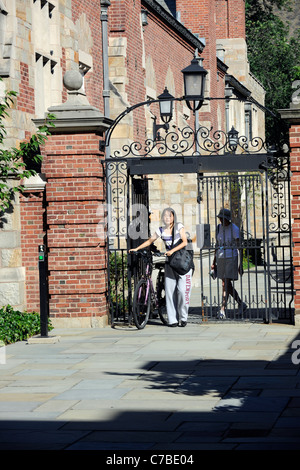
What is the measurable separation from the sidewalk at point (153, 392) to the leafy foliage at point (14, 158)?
225 centimetres

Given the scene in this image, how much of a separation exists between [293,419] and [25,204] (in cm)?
773

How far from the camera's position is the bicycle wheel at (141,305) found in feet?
44.6

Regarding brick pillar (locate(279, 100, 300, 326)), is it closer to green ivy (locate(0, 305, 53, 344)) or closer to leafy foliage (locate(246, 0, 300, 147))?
green ivy (locate(0, 305, 53, 344))

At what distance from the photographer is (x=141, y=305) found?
1420 centimetres

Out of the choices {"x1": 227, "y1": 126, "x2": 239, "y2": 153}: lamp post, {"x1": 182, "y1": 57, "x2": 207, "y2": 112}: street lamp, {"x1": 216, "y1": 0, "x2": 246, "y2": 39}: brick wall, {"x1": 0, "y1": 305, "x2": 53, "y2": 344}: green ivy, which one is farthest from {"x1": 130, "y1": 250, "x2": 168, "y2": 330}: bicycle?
{"x1": 216, "y1": 0, "x2": 246, "y2": 39}: brick wall

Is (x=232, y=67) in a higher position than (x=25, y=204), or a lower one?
higher

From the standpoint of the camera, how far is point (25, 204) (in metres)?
14.3

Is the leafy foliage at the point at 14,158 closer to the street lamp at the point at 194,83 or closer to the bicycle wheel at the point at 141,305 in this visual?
the street lamp at the point at 194,83

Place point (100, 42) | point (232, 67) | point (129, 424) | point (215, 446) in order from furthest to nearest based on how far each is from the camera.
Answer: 1. point (232, 67)
2. point (100, 42)
3. point (129, 424)
4. point (215, 446)

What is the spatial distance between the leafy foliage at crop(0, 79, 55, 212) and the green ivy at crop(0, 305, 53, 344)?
1.54m

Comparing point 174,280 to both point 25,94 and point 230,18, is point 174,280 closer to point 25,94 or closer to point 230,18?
point 25,94

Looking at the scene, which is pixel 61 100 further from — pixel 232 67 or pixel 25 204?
pixel 232 67

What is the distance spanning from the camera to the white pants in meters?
14.0

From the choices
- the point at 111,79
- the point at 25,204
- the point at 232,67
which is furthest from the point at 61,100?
the point at 232,67
